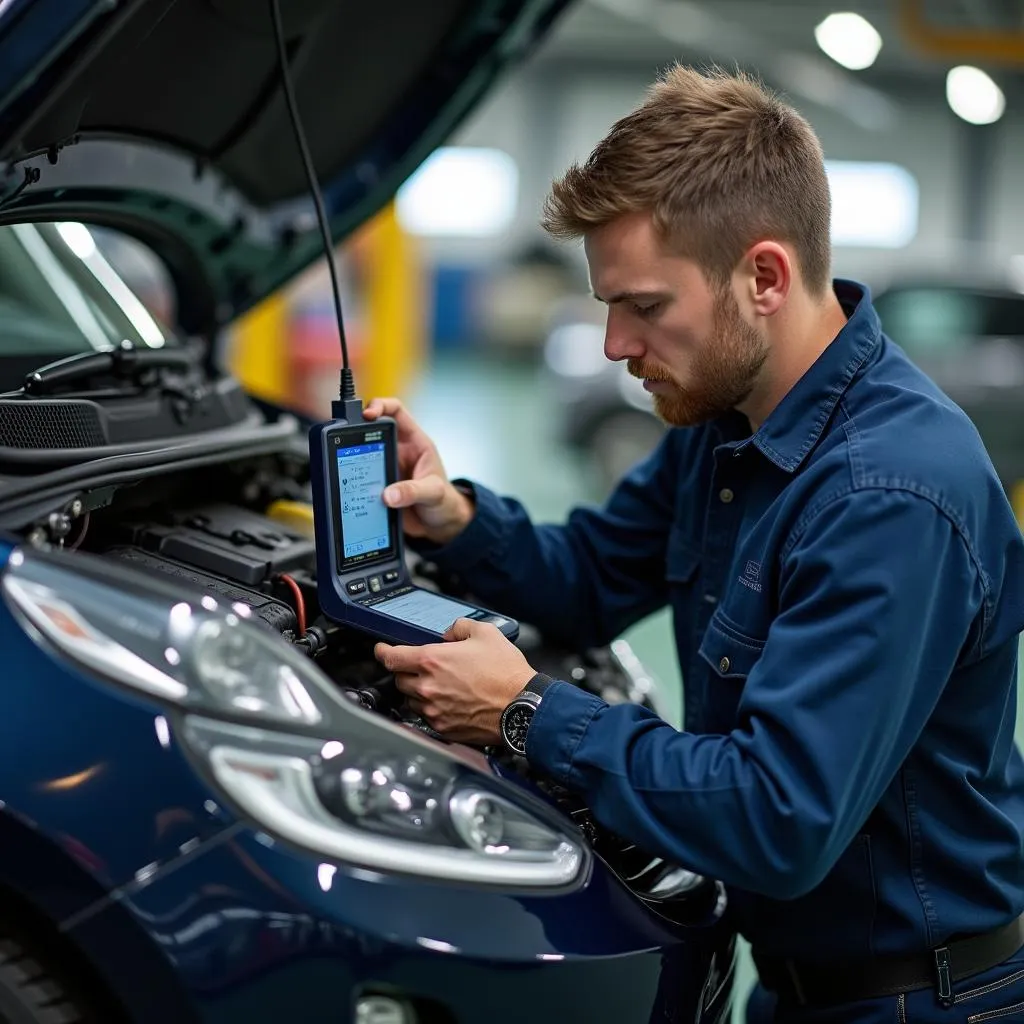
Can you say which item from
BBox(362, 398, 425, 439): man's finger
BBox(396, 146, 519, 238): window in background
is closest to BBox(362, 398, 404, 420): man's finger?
BBox(362, 398, 425, 439): man's finger

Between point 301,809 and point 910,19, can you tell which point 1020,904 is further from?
point 910,19

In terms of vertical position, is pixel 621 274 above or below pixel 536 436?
above

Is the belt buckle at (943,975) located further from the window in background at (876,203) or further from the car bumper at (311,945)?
the window in background at (876,203)

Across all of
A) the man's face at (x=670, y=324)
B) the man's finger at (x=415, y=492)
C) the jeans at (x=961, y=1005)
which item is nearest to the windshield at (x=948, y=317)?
the man's finger at (x=415, y=492)

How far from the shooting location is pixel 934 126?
1706 cm

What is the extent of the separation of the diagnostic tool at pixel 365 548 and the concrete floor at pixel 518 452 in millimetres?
1123

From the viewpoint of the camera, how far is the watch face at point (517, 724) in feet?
4.49

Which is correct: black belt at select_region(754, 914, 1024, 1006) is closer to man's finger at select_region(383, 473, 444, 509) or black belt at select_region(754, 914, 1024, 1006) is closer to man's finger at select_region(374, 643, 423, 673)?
man's finger at select_region(374, 643, 423, 673)

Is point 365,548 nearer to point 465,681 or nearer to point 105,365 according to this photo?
point 465,681

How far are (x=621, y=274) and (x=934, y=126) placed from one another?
1744 cm

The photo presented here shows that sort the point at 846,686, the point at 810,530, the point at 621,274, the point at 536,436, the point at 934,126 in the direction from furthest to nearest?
the point at 934,126 < the point at 536,436 < the point at 621,274 < the point at 810,530 < the point at 846,686

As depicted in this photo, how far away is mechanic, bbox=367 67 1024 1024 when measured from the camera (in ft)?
4.09

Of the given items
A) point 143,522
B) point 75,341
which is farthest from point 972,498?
point 75,341

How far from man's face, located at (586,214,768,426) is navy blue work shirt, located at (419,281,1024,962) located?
7cm
